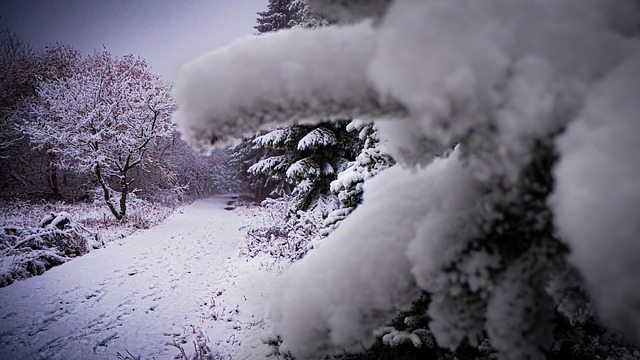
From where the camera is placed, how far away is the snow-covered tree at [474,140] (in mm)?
394

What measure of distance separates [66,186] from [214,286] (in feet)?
66.5

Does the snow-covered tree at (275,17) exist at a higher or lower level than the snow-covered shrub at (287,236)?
higher

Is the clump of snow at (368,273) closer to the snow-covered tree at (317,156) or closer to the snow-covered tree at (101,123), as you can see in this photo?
the snow-covered tree at (317,156)

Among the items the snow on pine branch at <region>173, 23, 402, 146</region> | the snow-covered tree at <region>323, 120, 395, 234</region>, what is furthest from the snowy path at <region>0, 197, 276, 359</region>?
the snow on pine branch at <region>173, 23, 402, 146</region>

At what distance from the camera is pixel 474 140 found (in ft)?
1.69

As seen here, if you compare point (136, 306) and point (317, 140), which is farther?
point (317, 140)

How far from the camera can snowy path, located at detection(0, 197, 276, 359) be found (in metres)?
5.13

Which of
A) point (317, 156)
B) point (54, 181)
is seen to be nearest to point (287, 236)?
point (317, 156)

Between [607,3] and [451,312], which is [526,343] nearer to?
[451,312]

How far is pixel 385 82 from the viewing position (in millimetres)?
494

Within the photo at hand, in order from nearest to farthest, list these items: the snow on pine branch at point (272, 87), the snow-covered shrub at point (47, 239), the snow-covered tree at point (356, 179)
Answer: the snow on pine branch at point (272, 87) < the snow-covered tree at point (356, 179) < the snow-covered shrub at point (47, 239)

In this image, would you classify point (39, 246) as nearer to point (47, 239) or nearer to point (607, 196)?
point (47, 239)

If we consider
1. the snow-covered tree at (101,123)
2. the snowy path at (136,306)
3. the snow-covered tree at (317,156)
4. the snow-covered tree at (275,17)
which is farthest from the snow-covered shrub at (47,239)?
the snow-covered tree at (275,17)

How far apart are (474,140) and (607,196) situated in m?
0.20
